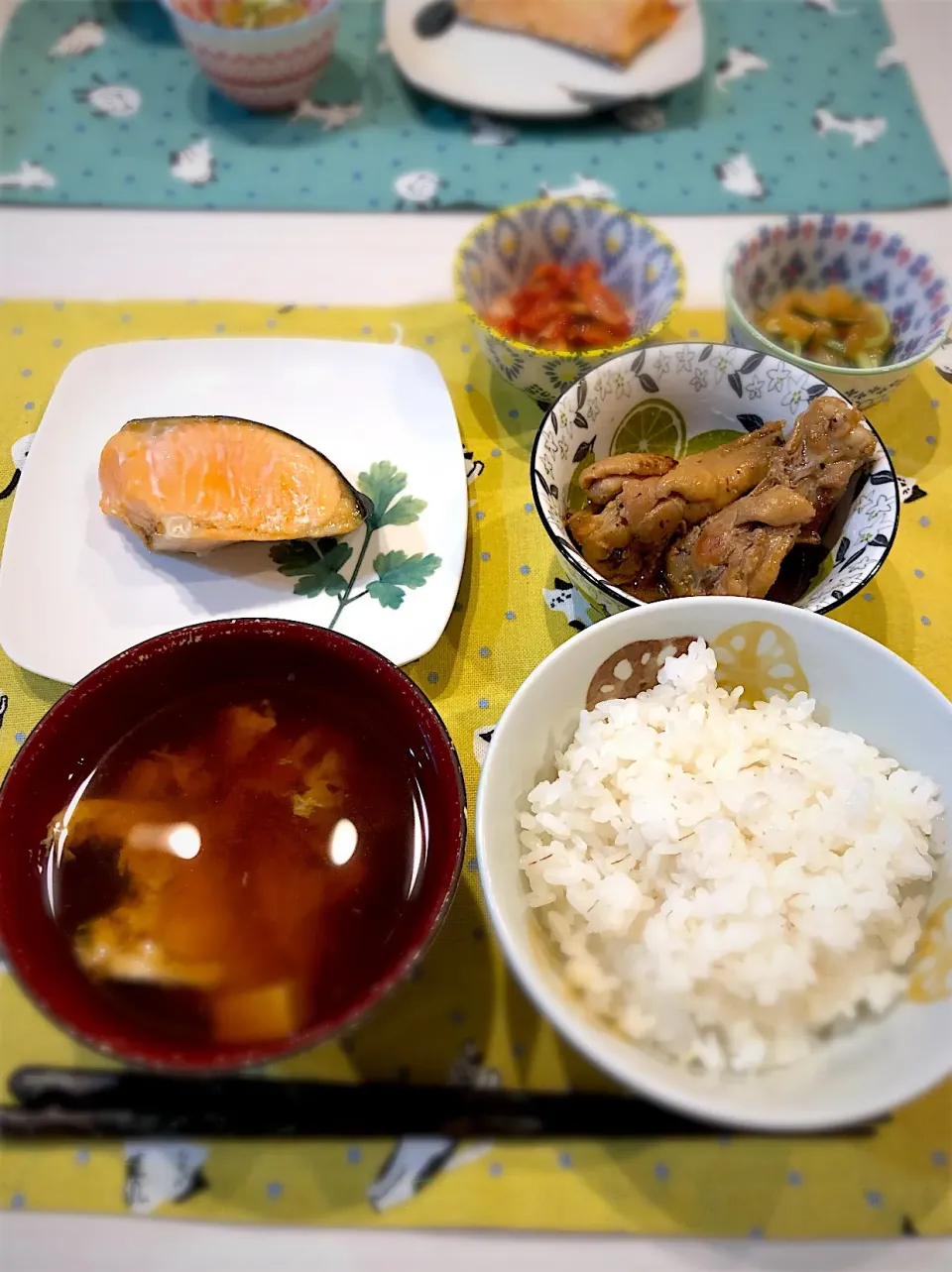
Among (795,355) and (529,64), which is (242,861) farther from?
(529,64)

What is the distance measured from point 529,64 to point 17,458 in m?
1.74

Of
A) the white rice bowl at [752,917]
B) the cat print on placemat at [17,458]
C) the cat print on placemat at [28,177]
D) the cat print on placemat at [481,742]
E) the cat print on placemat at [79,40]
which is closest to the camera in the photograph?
the white rice bowl at [752,917]

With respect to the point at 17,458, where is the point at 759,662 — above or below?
above

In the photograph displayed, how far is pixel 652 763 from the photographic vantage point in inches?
43.6

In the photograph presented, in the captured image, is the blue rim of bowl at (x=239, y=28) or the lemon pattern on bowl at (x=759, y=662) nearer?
the lemon pattern on bowl at (x=759, y=662)

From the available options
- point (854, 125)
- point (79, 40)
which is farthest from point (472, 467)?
point (79, 40)

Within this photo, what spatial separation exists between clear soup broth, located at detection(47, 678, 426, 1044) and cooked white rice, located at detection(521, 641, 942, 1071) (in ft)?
0.71

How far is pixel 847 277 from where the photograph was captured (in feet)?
6.02

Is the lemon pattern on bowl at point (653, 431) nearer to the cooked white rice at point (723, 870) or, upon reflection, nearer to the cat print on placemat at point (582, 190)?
the cooked white rice at point (723, 870)

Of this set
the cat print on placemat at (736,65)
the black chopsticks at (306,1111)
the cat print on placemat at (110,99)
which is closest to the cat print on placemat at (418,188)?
the cat print on placemat at (110,99)

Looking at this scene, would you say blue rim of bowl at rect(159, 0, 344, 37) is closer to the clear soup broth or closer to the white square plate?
the white square plate

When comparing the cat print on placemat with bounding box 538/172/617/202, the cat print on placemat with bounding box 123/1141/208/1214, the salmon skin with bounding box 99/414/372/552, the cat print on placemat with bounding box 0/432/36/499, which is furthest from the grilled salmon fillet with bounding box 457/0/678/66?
the cat print on placemat with bounding box 123/1141/208/1214

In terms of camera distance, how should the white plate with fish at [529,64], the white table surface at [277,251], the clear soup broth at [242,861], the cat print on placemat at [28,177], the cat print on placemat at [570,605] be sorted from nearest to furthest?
the clear soup broth at [242,861] → the cat print on placemat at [570,605] → the white table surface at [277,251] → the cat print on placemat at [28,177] → the white plate with fish at [529,64]

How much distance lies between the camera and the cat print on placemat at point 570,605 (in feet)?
4.93
